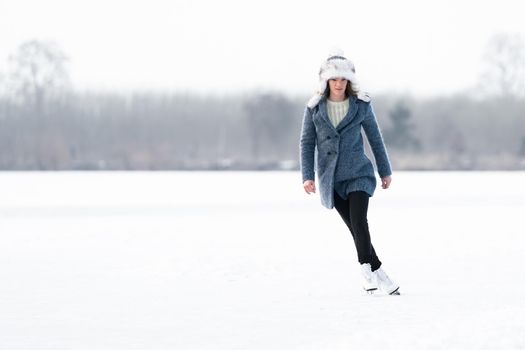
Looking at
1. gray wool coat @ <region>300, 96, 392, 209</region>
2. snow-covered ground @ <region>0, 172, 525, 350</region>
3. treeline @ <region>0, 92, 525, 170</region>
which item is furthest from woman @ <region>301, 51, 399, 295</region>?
treeline @ <region>0, 92, 525, 170</region>

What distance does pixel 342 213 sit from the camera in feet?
15.0

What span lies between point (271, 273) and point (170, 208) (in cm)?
671

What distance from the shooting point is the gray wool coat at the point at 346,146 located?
4.42m

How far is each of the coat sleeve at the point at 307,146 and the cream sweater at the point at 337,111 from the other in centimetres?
12

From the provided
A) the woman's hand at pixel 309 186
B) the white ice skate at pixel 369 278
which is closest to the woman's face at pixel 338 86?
the woman's hand at pixel 309 186

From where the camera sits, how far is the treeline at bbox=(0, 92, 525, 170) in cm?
4291

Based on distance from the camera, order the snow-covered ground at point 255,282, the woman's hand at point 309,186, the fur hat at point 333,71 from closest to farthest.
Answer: the snow-covered ground at point 255,282 → the fur hat at point 333,71 → the woman's hand at point 309,186

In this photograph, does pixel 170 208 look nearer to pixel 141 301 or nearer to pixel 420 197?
pixel 420 197

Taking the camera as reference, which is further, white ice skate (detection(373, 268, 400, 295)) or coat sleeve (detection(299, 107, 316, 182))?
coat sleeve (detection(299, 107, 316, 182))

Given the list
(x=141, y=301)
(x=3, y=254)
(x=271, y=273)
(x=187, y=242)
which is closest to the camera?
(x=141, y=301)

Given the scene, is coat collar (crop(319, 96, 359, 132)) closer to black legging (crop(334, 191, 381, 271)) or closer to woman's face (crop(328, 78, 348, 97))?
woman's face (crop(328, 78, 348, 97))

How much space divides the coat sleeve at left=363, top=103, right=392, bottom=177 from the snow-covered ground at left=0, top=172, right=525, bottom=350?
2.20 feet

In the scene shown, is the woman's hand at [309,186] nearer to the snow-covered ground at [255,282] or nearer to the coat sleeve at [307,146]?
the coat sleeve at [307,146]

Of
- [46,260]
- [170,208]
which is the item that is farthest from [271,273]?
[170,208]
